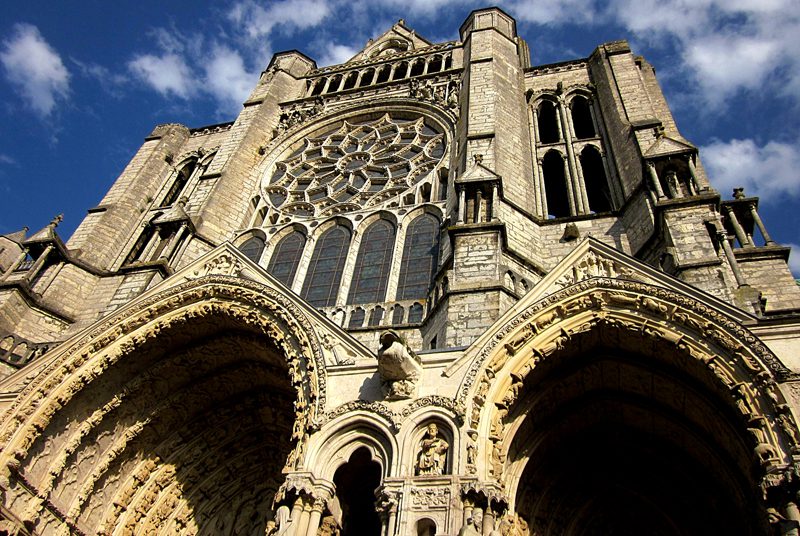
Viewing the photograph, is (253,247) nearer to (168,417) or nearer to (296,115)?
(168,417)

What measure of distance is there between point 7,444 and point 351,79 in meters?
14.6

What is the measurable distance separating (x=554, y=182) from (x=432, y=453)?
996cm

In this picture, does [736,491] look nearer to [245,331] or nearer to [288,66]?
[245,331]

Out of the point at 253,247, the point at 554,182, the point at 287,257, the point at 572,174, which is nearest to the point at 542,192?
the point at 572,174

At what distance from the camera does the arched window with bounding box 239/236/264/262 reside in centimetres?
1374

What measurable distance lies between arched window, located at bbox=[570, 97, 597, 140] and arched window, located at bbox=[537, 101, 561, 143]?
1.49 feet

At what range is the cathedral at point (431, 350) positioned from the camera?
258 inches

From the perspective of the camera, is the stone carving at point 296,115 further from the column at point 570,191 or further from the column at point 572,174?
the column at point 570,191

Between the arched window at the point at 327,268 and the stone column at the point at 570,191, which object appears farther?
the stone column at the point at 570,191

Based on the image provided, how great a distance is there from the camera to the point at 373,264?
1243 centimetres

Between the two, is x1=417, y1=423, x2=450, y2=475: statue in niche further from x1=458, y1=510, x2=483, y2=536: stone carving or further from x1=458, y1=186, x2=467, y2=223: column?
x1=458, y1=186, x2=467, y2=223: column

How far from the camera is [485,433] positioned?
6.55 metres

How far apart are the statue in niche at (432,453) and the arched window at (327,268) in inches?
214

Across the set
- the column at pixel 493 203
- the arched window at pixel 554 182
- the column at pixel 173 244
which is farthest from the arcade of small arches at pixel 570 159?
the column at pixel 173 244
